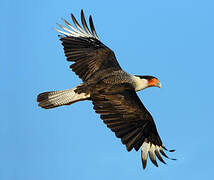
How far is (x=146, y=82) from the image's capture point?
7.82m

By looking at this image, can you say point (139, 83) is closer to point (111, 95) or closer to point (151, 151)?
point (111, 95)

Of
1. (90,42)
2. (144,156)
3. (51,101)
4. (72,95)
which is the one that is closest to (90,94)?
(72,95)

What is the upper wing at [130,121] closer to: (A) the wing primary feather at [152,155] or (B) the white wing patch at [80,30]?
(A) the wing primary feather at [152,155]

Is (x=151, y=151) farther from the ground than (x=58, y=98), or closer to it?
closer to it

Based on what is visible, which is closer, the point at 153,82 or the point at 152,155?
the point at 152,155

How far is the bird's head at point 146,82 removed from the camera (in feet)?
25.2

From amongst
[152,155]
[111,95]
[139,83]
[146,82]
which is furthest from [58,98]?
[152,155]

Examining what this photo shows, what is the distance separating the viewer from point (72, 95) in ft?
23.3

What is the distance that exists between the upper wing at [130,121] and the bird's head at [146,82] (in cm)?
76

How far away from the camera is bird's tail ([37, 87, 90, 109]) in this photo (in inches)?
277

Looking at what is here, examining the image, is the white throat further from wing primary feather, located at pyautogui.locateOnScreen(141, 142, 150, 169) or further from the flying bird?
wing primary feather, located at pyautogui.locateOnScreen(141, 142, 150, 169)

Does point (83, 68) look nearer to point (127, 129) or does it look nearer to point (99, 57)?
point (99, 57)

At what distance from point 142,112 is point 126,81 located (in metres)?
0.95

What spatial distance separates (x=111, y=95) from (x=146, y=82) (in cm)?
124
